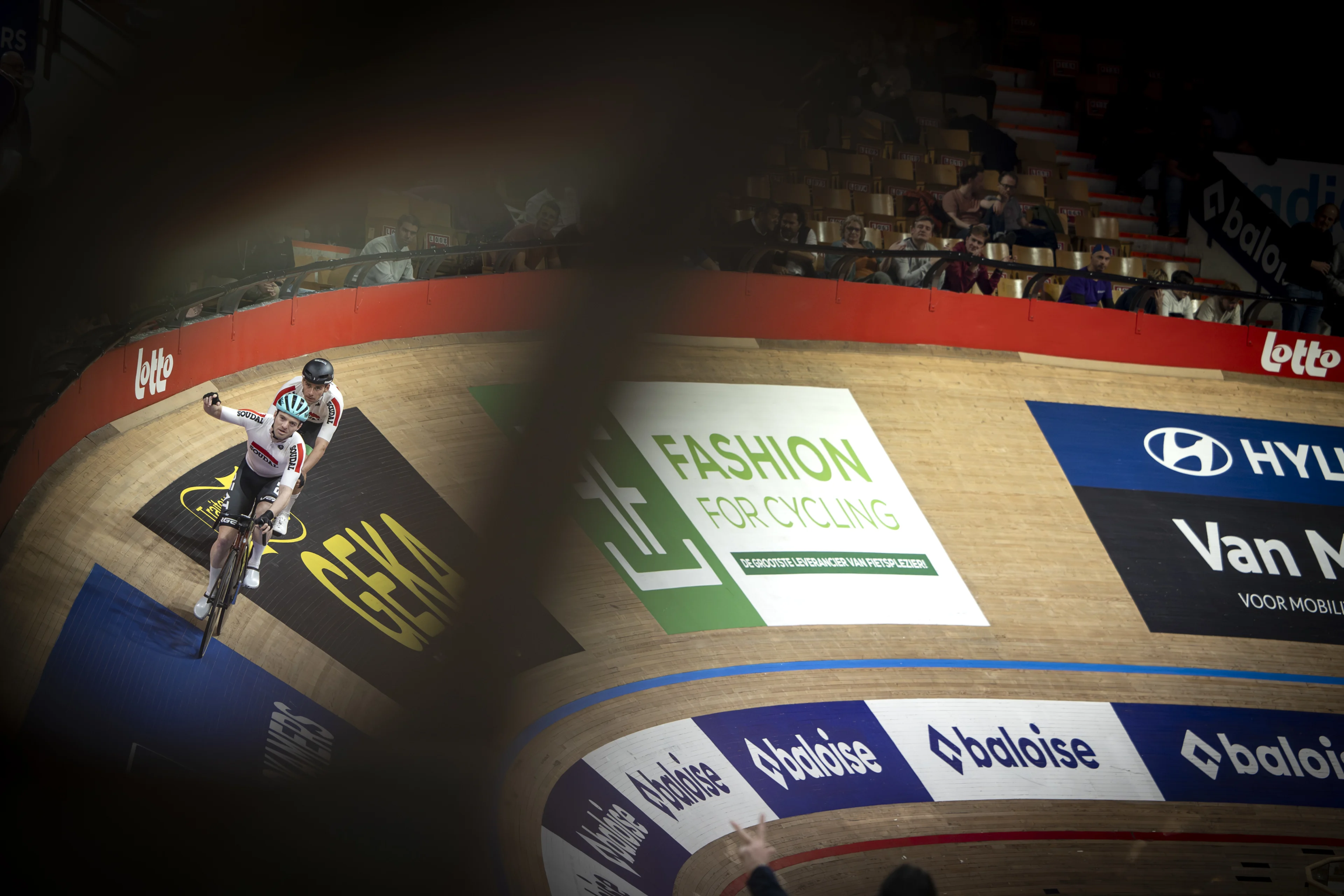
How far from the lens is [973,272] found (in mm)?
8508

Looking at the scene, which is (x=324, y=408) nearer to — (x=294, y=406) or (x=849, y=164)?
(x=294, y=406)

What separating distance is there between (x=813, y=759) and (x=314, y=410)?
2842 millimetres

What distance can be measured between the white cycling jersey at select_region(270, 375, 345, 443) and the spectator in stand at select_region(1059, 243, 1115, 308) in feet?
19.9

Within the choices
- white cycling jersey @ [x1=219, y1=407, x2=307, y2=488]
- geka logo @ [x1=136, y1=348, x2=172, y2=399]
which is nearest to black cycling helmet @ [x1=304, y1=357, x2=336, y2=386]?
white cycling jersey @ [x1=219, y1=407, x2=307, y2=488]

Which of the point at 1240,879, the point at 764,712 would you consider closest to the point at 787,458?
the point at 764,712

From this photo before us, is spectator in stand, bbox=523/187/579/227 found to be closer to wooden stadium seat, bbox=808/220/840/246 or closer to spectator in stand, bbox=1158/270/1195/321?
wooden stadium seat, bbox=808/220/840/246

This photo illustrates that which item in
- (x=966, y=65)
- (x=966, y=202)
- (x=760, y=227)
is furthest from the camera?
(x=966, y=65)

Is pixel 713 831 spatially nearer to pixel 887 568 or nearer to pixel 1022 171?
pixel 887 568

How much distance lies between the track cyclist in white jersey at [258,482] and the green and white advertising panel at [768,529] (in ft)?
4.74

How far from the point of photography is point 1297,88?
11.1 metres

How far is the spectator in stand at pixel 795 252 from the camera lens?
23.0ft

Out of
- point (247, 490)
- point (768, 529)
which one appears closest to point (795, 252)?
point (768, 529)

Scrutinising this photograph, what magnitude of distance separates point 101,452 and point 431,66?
5.51m

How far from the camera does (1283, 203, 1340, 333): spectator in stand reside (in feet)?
28.3
